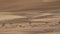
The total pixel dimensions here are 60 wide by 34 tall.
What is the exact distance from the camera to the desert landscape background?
641 millimetres

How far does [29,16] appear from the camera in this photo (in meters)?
0.66

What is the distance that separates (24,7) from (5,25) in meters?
0.13

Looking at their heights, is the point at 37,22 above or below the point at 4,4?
below

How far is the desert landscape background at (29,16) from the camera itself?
64cm

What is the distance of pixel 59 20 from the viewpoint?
65cm

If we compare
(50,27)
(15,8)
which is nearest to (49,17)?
(50,27)

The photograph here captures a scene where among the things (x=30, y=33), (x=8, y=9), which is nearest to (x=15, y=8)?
(x=8, y=9)

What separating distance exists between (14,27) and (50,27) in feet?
0.55

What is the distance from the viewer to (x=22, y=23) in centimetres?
65

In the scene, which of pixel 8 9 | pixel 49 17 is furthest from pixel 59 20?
pixel 8 9

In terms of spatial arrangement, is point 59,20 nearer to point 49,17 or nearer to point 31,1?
point 49,17

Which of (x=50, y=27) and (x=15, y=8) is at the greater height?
(x=15, y=8)

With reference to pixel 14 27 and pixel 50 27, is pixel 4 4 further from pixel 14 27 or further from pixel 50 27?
pixel 50 27

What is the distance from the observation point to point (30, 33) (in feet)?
2.09
